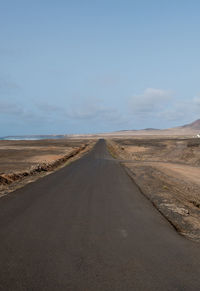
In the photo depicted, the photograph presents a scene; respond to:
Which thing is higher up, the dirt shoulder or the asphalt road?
the asphalt road

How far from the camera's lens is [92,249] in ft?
21.1

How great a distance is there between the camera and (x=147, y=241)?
718 cm

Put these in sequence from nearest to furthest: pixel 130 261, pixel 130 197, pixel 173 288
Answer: pixel 173 288, pixel 130 261, pixel 130 197

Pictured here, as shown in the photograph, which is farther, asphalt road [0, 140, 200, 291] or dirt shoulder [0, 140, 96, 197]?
dirt shoulder [0, 140, 96, 197]

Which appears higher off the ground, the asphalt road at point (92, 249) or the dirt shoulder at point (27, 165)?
the asphalt road at point (92, 249)

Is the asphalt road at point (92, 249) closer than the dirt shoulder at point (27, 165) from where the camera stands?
Yes

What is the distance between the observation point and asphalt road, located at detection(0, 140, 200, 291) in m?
4.95

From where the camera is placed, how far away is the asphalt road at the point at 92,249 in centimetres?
495

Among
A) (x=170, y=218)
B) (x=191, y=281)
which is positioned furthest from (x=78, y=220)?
(x=191, y=281)

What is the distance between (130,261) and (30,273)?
2045 mm

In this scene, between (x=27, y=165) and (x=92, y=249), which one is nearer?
(x=92, y=249)

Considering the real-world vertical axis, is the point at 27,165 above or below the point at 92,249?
below

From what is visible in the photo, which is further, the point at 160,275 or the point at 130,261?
the point at 130,261

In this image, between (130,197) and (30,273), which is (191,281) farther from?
(130,197)
